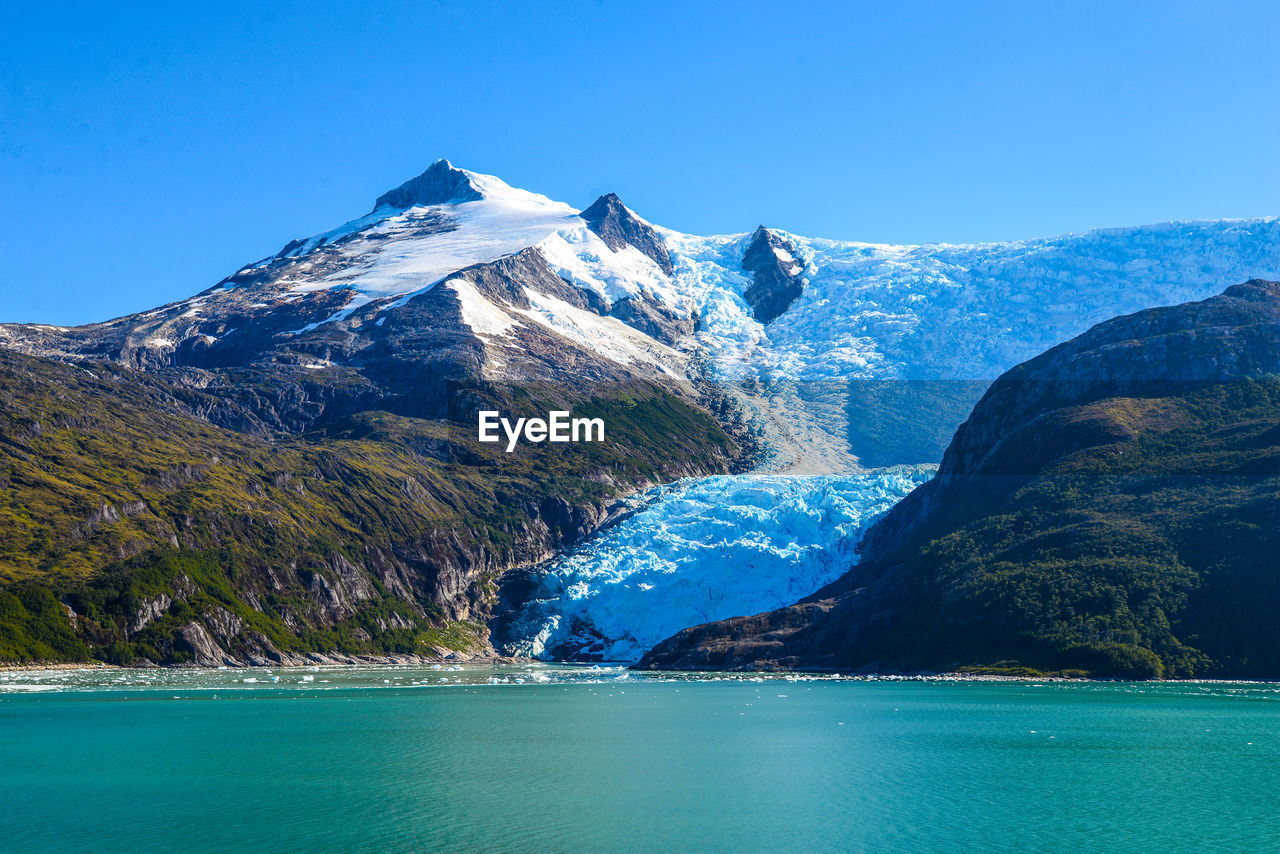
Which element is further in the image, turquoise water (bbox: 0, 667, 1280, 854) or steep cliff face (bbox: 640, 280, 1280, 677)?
steep cliff face (bbox: 640, 280, 1280, 677)

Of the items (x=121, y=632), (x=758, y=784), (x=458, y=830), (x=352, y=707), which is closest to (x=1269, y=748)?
(x=758, y=784)

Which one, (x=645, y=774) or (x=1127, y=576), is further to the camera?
(x=1127, y=576)

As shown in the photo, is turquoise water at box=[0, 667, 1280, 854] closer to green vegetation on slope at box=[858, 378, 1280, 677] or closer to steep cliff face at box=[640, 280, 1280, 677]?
green vegetation on slope at box=[858, 378, 1280, 677]

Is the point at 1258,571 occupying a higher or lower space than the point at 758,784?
higher

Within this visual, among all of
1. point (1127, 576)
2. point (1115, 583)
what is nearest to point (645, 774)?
point (1115, 583)

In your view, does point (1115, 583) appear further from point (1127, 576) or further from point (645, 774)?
point (645, 774)

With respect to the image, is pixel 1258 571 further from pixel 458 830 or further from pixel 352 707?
pixel 458 830

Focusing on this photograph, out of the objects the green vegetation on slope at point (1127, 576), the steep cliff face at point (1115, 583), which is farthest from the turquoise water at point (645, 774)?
the steep cliff face at point (1115, 583)

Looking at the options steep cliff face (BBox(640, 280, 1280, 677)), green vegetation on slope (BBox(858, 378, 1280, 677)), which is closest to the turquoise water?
green vegetation on slope (BBox(858, 378, 1280, 677))
